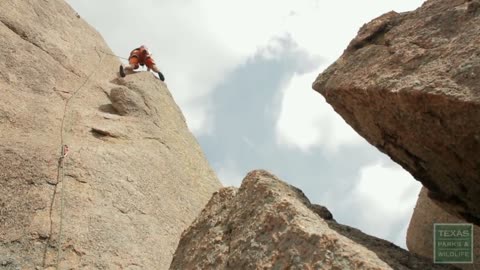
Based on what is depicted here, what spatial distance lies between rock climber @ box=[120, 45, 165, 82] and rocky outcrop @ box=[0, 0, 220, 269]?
719 millimetres

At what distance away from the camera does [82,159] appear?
33.1ft

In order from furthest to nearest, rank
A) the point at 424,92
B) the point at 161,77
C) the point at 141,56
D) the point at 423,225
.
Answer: the point at 161,77, the point at 141,56, the point at 423,225, the point at 424,92

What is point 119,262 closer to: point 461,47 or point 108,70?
point 461,47

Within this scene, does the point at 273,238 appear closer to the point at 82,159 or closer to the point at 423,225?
the point at 423,225

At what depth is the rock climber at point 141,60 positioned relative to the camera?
16266 millimetres

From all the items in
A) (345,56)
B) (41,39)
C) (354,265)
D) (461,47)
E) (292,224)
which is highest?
(41,39)

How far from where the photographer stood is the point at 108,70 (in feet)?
51.1

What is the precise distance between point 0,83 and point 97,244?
433 cm

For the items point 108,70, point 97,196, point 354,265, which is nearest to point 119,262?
point 97,196

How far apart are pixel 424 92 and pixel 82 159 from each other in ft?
22.5
